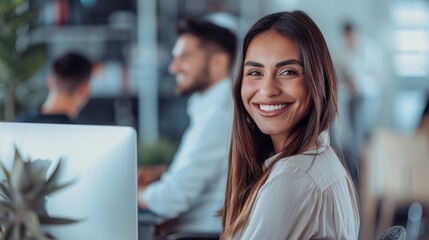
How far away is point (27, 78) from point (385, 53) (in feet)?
14.8

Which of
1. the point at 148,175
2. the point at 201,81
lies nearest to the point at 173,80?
the point at 148,175

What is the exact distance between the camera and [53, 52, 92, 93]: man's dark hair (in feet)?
12.3

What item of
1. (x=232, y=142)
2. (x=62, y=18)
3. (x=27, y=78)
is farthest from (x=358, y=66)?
(x=232, y=142)

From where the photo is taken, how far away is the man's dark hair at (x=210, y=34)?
3.13 m

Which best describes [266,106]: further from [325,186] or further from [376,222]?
[376,222]

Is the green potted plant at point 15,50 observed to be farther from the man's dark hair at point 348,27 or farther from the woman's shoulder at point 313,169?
the man's dark hair at point 348,27

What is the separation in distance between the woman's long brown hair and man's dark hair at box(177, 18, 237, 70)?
1.65m

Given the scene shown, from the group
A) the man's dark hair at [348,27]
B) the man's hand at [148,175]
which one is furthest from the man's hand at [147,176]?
the man's dark hair at [348,27]

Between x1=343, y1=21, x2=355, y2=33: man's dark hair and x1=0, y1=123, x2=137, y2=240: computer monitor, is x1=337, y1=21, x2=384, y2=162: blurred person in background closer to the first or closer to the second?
x1=343, y1=21, x2=355, y2=33: man's dark hair

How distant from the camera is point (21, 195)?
1360mm

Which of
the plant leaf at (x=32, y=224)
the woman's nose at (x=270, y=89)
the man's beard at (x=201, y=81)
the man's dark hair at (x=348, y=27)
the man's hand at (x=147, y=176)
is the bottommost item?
the man's hand at (x=147, y=176)

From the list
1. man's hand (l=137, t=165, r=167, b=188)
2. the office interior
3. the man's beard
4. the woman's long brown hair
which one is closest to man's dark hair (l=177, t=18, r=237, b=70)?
the man's beard

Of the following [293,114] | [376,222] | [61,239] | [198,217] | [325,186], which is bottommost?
[376,222]

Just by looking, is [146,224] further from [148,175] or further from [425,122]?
[425,122]
